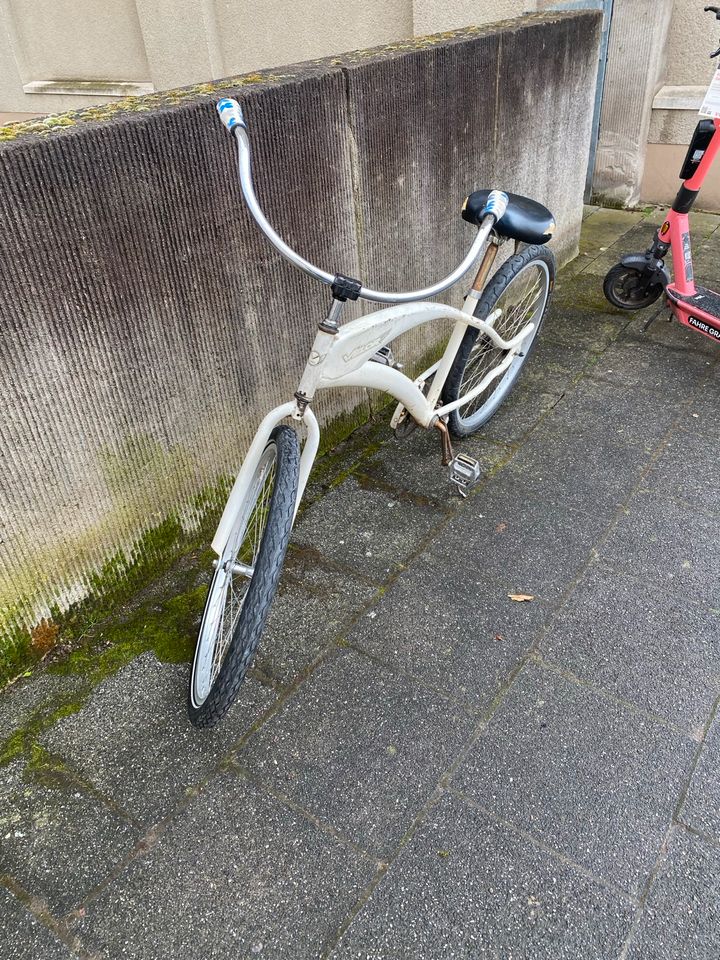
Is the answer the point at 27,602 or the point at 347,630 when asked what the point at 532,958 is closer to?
the point at 347,630

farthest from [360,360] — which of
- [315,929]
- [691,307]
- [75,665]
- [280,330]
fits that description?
[691,307]

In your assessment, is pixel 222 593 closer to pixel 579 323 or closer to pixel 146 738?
pixel 146 738

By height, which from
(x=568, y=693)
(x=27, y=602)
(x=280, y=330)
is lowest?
(x=568, y=693)

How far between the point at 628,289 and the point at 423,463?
1994mm

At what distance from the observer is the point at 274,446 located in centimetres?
217

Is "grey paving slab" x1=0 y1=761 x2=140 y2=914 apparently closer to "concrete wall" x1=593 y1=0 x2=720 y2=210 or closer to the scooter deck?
the scooter deck

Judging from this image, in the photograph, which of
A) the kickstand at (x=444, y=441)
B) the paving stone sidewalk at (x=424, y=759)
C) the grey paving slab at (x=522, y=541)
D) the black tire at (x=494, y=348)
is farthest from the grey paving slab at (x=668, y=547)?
the black tire at (x=494, y=348)

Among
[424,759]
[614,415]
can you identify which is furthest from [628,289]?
[424,759]

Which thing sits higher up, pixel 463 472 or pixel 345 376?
pixel 345 376

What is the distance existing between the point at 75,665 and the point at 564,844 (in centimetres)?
163

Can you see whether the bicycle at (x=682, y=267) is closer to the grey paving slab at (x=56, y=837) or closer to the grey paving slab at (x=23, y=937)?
the grey paving slab at (x=56, y=837)

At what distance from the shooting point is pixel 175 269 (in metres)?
2.49

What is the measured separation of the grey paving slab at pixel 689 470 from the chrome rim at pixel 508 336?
83 cm

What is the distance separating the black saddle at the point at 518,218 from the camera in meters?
2.97
